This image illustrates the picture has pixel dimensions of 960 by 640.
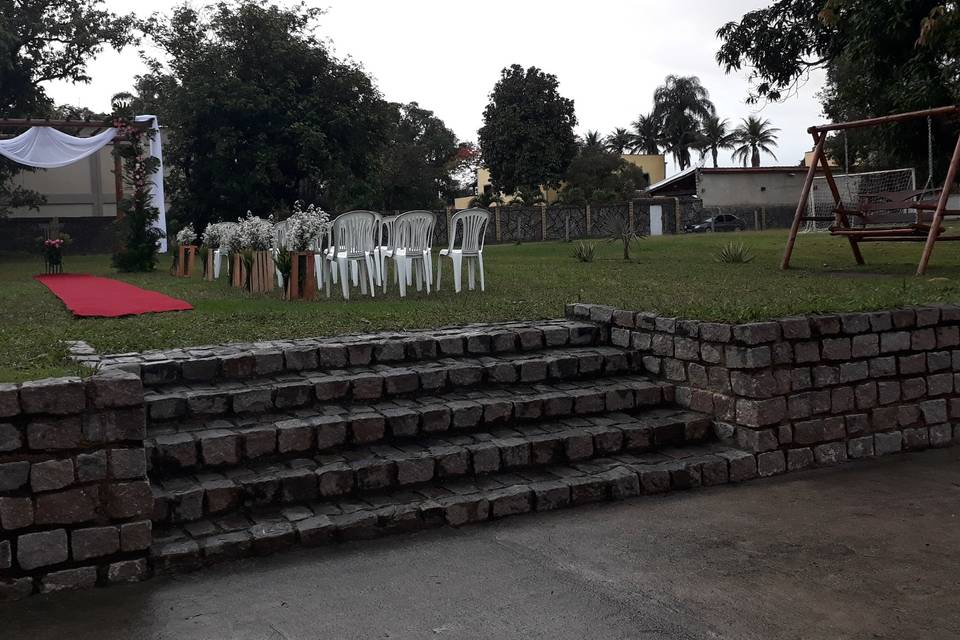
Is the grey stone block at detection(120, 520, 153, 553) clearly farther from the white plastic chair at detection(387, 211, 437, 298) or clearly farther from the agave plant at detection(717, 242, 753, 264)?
the agave plant at detection(717, 242, 753, 264)

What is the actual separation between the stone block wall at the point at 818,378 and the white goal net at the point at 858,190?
6.66 m

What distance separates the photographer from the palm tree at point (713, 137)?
203ft

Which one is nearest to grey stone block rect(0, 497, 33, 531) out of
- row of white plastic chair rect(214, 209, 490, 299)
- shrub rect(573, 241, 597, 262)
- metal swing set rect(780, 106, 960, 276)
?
row of white plastic chair rect(214, 209, 490, 299)

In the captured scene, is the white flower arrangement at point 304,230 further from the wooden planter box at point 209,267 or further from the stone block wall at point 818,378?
the stone block wall at point 818,378

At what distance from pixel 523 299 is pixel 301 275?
300 cm

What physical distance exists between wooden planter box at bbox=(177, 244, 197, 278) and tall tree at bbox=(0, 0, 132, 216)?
15624 mm

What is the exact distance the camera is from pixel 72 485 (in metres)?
3.65

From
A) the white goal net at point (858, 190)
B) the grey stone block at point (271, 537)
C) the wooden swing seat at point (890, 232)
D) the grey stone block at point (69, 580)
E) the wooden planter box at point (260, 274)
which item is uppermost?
the white goal net at point (858, 190)

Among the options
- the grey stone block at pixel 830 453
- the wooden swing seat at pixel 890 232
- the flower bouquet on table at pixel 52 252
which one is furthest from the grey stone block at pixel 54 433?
the flower bouquet on table at pixel 52 252

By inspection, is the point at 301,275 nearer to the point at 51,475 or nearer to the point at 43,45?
the point at 51,475

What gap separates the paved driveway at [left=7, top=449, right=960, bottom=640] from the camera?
317cm

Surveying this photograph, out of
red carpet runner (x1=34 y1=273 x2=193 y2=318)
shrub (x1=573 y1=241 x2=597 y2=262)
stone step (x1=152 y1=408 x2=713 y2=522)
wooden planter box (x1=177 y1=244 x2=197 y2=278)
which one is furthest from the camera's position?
wooden planter box (x1=177 y1=244 x2=197 y2=278)

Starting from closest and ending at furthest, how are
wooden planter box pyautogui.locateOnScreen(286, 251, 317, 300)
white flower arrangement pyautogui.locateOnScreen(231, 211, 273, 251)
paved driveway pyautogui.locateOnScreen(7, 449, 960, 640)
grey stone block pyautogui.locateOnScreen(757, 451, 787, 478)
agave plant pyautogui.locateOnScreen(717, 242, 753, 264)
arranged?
paved driveway pyautogui.locateOnScreen(7, 449, 960, 640) < grey stone block pyautogui.locateOnScreen(757, 451, 787, 478) < wooden planter box pyautogui.locateOnScreen(286, 251, 317, 300) < white flower arrangement pyautogui.locateOnScreen(231, 211, 273, 251) < agave plant pyautogui.locateOnScreen(717, 242, 753, 264)

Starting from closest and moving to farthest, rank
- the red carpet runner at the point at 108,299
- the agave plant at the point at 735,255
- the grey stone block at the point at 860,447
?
the grey stone block at the point at 860,447, the red carpet runner at the point at 108,299, the agave plant at the point at 735,255
